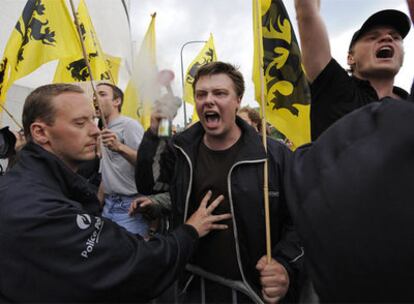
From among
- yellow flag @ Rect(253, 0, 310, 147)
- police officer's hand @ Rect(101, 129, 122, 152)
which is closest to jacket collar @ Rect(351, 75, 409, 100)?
yellow flag @ Rect(253, 0, 310, 147)

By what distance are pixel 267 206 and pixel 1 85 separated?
10.5 ft

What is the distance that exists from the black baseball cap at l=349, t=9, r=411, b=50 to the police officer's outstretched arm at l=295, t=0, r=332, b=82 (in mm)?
378

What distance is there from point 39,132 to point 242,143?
1.04 m

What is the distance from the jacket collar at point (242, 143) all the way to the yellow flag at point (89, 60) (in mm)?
2072

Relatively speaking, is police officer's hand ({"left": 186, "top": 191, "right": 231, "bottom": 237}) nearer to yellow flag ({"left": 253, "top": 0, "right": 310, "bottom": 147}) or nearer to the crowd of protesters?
the crowd of protesters

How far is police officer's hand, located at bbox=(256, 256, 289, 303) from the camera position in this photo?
147cm

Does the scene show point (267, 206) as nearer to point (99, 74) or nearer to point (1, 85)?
point (99, 74)

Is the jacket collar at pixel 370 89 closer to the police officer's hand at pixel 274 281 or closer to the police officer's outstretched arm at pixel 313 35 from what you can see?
the police officer's outstretched arm at pixel 313 35

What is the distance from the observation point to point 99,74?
3.63 meters

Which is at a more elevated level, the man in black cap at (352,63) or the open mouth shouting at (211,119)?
the man in black cap at (352,63)

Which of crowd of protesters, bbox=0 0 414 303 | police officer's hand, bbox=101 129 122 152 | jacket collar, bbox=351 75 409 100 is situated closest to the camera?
crowd of protesters, bbox=0 0 414 303

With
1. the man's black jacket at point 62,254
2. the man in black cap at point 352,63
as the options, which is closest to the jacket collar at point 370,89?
the man in black cap at point 352,63

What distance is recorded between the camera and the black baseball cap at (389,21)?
161 centimetres

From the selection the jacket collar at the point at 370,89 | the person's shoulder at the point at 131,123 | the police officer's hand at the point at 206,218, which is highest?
the jacket collar at the point at 370,89
